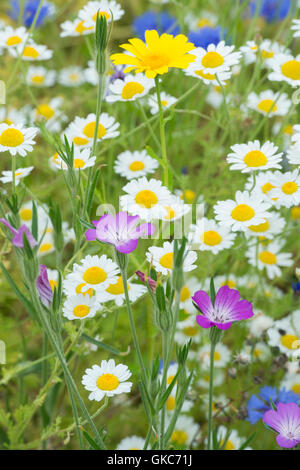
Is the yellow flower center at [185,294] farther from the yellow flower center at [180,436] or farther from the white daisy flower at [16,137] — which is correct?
the white daisy flower at [16,137]

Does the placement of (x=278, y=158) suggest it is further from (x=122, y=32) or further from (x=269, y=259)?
(x=122, y=32)

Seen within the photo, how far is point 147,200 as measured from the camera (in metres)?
A: 0.75

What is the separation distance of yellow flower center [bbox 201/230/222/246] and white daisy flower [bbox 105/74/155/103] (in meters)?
0.24

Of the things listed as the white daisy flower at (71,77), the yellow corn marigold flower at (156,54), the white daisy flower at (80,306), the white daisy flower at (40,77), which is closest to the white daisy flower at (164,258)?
the white daisy flower at (80,306)

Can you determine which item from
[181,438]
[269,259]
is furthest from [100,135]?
[181,438]

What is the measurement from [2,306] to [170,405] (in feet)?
1.71

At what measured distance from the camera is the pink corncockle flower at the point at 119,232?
0.57m

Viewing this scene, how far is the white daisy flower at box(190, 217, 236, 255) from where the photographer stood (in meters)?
0.84

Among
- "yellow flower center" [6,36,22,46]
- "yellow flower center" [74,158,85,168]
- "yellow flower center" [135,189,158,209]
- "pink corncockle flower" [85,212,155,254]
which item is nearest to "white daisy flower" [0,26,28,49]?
"yellow flower center" [6,36,22,46]

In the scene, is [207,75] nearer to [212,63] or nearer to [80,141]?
[212,63]

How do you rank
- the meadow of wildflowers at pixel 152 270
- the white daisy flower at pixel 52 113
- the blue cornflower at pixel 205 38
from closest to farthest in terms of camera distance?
the meadow of wildflowers at pixel 152 270, the blue cornflower at pixel 205 38, the white daisy flower at pixel 52 113

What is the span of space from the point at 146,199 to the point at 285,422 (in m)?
0.31

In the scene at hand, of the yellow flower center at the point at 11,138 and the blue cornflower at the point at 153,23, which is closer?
the yellow flower center at the point at 11,138

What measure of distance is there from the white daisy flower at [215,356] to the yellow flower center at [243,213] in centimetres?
31
